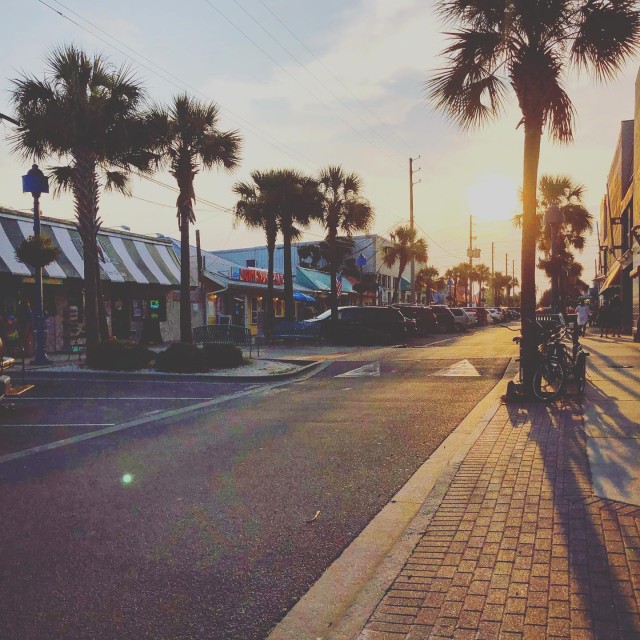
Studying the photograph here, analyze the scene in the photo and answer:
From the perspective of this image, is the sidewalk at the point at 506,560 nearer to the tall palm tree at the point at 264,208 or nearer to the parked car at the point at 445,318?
the tall palm tree at the point at 264,208

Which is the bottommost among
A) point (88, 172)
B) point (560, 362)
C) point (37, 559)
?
point (37, 559)

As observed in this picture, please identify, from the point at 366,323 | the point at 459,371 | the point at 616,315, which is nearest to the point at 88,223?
the point at 459,371

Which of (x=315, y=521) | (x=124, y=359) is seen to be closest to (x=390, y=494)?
(x=315, y=521)

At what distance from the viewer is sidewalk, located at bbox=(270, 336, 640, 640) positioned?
9.93 feet

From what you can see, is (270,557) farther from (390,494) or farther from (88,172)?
(88,172)

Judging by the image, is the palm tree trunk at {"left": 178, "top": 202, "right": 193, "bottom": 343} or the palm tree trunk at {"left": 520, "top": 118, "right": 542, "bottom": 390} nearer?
the palm tree trunk at {"left": 520, "top": 118, "right": 542, "bottom": 390}

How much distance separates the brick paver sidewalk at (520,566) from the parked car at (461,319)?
35.6 m

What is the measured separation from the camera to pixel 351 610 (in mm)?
3271

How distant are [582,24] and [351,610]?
998 centimetres

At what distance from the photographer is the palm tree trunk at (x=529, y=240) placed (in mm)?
10258

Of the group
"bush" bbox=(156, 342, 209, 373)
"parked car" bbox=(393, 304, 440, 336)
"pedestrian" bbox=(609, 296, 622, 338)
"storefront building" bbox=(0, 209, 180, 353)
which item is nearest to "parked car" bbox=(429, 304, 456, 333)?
"parked car" bbox=(393, 304, 440, 336)

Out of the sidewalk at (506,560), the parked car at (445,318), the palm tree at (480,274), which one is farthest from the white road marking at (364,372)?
the palm tree at (480,274)

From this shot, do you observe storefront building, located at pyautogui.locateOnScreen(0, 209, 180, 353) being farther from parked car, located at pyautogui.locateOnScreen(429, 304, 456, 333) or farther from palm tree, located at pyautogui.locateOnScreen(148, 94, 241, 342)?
parked car, located at pyautogui.locateOnScreen(429, 304, 456, 333)

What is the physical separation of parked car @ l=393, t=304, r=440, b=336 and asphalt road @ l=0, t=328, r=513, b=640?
76.1 ft
